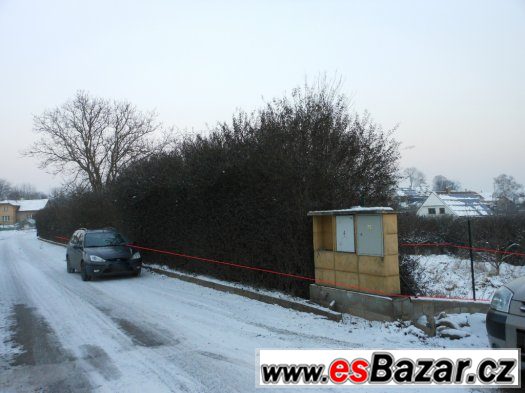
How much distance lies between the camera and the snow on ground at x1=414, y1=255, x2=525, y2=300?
34.3 feet

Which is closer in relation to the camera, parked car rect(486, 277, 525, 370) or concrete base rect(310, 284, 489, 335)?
parked car rect(486, 277, 525, 370)

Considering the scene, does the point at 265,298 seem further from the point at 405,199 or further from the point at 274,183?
the point at 405,199

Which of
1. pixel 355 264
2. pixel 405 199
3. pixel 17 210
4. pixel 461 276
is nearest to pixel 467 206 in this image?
pixel 461 276

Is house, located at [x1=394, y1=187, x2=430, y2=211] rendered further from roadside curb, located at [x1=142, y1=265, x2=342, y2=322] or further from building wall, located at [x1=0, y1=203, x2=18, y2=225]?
building wall, located at [x1=0, y1=203, x2=18, y2=225]

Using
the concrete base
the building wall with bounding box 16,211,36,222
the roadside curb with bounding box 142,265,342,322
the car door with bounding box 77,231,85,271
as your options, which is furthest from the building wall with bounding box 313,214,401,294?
the building wall with bounding box 16,211,36,222

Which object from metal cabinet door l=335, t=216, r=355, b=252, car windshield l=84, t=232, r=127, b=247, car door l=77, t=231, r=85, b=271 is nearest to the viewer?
metal cabinet door l=335, t=216, r=355, b=252

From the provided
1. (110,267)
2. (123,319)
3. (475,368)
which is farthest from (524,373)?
(110,267)

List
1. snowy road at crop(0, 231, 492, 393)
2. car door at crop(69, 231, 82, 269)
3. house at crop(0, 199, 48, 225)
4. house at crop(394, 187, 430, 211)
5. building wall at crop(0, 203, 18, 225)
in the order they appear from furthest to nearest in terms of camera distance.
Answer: house at crop(0, 199, 48, 225), building wall at crop(0, 203, 18, 225), car door at crop(69, 231, 82, 269), house at crop(394, 187, 430, 211), snowy road at crop(0, 231, 492, 393)

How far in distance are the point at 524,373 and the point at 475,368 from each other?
52cm

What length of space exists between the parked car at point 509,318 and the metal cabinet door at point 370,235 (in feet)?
7.44

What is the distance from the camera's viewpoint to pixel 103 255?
13.1m

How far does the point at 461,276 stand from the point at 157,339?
10498 millimetres

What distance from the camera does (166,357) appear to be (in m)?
5.69

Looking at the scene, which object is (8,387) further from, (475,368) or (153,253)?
(153,253)
